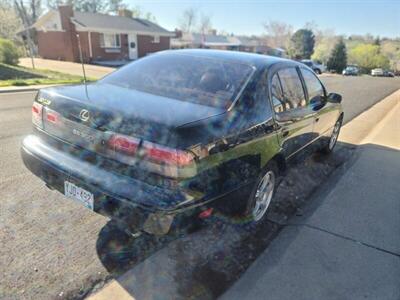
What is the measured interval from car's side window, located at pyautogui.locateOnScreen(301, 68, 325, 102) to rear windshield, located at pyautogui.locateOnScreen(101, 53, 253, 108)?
132cm

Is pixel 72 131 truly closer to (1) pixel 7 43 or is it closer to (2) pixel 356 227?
(2) pixel 356 227

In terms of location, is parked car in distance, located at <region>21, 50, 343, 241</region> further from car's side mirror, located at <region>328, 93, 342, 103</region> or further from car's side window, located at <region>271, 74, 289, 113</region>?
car's side mirror, located at <region>328, 93, 342, 103</region>

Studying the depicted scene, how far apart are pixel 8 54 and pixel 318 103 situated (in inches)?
772

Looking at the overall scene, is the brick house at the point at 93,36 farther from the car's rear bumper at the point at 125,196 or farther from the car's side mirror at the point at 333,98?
the car's rear bumper at the point at 125,196

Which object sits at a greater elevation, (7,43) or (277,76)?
(277,76)

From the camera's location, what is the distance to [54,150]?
2783mm

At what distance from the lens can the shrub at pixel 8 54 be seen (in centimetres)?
1855

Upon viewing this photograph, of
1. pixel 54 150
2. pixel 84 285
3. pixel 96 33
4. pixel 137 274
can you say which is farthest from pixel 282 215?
pixel 96 33

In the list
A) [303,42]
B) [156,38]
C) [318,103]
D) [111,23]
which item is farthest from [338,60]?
[318,103]

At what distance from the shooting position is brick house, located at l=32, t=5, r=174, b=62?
27750 millimetres

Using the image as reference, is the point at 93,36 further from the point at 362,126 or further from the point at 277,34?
the point at 277,34

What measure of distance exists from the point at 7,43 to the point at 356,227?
69.8ft

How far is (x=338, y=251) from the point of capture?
3.01 m

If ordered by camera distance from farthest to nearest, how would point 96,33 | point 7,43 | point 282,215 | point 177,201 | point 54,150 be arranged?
point 96,33 < point 7,43 < point 282,215 < point 54,150 < point 177,201
